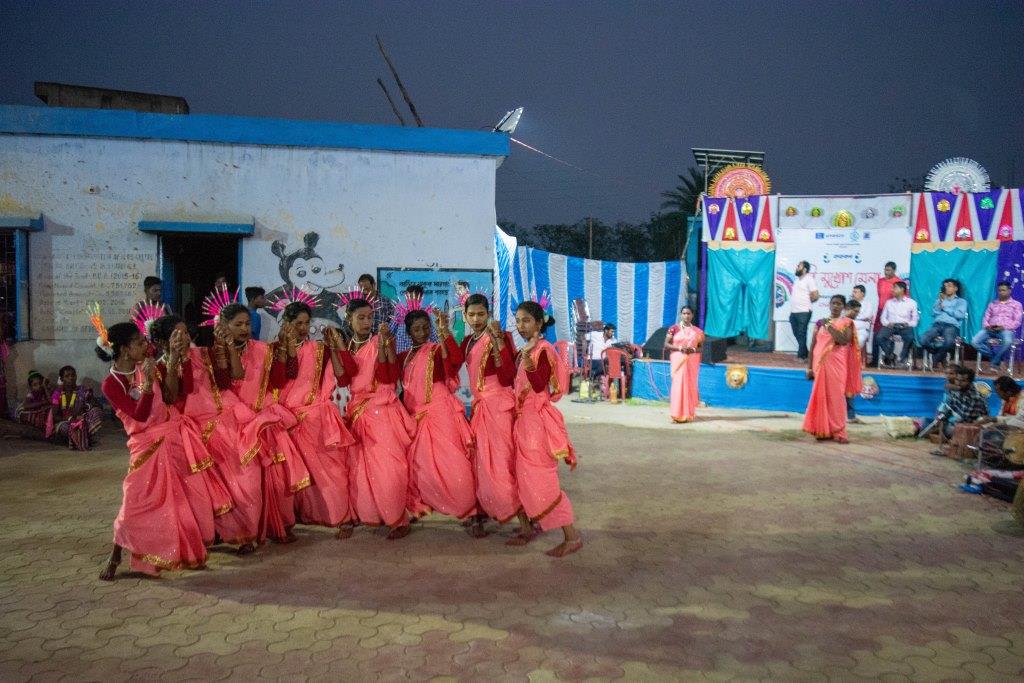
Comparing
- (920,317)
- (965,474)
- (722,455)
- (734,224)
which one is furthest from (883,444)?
(734,224)

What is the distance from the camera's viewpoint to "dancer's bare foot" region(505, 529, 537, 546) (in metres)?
4.85

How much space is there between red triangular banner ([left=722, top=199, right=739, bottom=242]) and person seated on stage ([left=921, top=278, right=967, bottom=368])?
412 centimetres

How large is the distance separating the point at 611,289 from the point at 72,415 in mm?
10466

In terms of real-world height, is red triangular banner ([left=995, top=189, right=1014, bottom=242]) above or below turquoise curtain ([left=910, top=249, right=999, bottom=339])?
above

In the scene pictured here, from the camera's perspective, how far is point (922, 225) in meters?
14.2

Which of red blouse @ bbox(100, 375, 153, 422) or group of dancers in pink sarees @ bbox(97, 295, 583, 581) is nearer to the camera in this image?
red blouse @ bbox(100, 375, 153, 422)

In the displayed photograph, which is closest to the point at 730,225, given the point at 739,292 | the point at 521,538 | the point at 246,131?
the point at 739,292

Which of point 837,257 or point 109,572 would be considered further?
point 837,257

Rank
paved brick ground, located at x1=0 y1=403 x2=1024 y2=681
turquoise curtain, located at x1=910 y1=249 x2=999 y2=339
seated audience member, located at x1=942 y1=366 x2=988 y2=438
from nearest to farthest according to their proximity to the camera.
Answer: paved brick ground, located at x1=0 y1=403 x2=1024 y2=681
seated audience member, located at x1=942 y1=366 x2=988 y2=438
turquoise curtain, located at x1=910 y1=249 x2=999 y2=339

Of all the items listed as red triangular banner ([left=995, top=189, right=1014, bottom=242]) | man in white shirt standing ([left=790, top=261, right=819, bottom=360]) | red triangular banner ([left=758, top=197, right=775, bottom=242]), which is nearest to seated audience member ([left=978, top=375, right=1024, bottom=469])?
man in white shirt standing ([left=790, top=261, right=819, bottom=360])

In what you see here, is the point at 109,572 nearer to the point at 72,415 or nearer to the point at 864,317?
the point at 72,415

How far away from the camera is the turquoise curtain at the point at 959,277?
44.8 feet

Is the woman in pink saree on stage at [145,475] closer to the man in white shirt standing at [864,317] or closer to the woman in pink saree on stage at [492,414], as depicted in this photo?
the woman in pink saree on stage at [492,414]

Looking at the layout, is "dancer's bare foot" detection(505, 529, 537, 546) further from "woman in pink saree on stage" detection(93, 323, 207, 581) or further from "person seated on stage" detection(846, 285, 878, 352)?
"person seated on stage" detection(846, 285, 878, 352)
